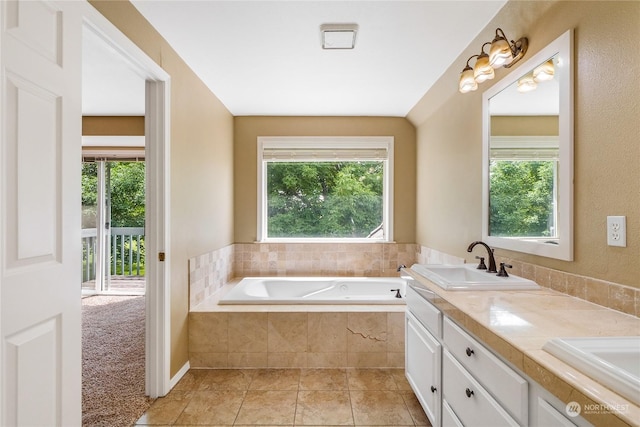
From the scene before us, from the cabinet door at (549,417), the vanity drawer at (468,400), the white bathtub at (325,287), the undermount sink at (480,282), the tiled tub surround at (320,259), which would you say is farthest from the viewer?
the tiled tub surround at (320,259)

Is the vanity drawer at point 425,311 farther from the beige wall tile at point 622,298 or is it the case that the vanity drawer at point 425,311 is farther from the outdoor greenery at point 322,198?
the outdoor greenery at point 322,198

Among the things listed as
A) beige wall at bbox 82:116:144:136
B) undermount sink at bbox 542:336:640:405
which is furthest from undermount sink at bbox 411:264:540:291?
beige wall at bbox 82:116:144:136

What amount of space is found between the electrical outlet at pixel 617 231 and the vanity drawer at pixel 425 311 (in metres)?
0.73

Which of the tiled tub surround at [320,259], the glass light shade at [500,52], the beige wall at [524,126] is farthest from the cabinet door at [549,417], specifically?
the tiled tub surround at [320,259]

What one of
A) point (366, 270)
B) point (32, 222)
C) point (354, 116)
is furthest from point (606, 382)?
point (354, 116)

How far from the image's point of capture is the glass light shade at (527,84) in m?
1.70

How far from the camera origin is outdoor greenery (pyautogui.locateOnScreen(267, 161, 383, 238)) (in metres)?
3.94

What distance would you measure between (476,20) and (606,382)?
194 cm

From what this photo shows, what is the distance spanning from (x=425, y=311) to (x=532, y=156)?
0.98 meters

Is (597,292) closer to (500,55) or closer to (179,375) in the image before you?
(500,55)

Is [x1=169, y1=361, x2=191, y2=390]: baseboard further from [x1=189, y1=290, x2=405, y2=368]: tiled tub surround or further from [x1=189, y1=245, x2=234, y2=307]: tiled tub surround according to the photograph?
[x1=189, y1=245, x2=234, y2=307]: tiled tub surround

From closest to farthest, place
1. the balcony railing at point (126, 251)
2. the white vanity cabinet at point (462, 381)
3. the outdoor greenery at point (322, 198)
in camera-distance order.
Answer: the white vanity cabinet at point (462, 381), the outdoor greenery at point (322, 198), the balcony railing at point (126, 251)

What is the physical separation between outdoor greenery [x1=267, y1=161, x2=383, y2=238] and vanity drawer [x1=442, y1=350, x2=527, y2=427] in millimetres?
2528

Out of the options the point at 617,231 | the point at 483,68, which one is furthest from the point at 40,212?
the point at 483,68
